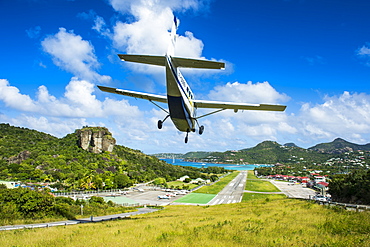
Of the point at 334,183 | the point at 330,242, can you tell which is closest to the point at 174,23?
the point at 330,242

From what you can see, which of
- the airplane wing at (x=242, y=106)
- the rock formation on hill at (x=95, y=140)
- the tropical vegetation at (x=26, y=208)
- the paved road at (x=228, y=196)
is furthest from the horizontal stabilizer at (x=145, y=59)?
the rock formation on hill at (x=95, y=140)

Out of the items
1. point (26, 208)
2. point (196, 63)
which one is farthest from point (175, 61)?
point (26, 208)

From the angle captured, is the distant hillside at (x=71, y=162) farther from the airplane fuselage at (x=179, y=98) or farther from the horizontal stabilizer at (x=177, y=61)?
the horizontal stabilizer at (x=177, y=61)

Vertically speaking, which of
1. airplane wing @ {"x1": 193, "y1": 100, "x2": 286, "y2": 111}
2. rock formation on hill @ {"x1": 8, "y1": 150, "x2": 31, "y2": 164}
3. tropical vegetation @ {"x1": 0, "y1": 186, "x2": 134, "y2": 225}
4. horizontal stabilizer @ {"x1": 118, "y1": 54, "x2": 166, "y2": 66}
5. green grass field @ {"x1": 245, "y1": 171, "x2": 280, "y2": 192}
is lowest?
green grass field @ {"x1": 245, "y1": 171, "x2": 280, "y2": 192}

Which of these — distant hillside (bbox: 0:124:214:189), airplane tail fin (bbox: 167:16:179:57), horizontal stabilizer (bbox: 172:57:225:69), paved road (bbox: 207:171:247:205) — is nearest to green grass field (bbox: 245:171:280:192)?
paved road (bbox: 207:171:247:205)

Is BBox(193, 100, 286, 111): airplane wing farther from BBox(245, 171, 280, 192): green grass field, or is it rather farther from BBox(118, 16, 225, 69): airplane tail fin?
BBox(245, 171, 280, 192): green grass field

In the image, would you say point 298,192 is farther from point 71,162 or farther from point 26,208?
point 71,162
